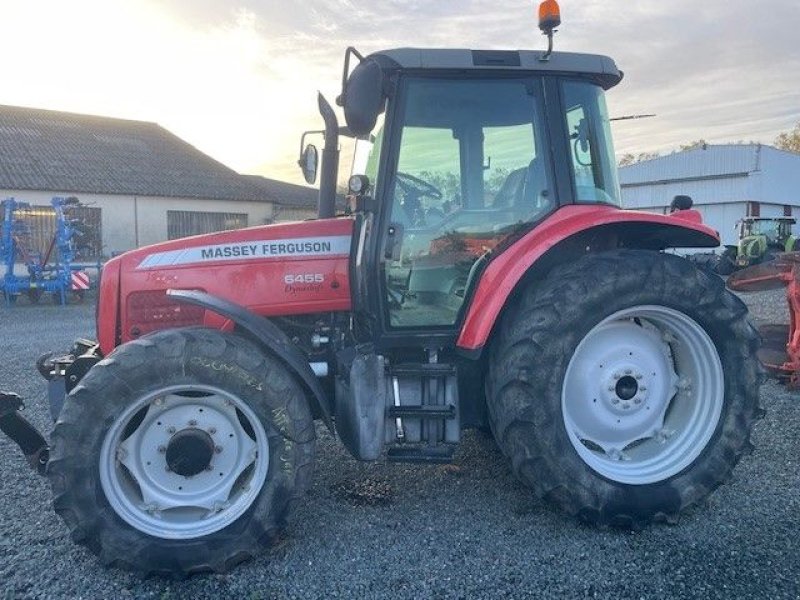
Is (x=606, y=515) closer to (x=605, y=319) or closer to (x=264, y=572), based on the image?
(x=605, y=319)

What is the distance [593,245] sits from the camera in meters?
3.72

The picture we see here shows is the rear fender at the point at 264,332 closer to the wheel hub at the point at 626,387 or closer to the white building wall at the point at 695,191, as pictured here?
the wheel hub at the point at 626,387

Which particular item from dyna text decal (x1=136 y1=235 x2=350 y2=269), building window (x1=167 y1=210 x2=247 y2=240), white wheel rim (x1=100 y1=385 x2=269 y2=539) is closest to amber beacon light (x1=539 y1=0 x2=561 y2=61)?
dyna text decal (x1=136 y1=235 x2=350 y2=269)

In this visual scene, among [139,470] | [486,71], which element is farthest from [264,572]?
[486,71]

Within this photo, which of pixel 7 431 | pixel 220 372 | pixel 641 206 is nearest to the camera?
pixel 220 372

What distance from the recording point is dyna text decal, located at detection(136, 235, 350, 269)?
3.61 metres

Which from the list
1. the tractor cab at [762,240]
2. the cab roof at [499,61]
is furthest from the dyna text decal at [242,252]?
the tractor cab at [762,240]

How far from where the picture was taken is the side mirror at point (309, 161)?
13.1ft

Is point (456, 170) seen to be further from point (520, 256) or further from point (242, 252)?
point (242, 252)

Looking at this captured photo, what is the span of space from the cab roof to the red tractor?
0.01 m

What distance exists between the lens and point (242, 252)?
11.9ft

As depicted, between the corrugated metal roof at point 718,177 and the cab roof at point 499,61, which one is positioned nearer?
the cab roof at point 499,61

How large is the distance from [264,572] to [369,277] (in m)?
1.51

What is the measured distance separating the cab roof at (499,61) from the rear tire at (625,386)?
3.42ft
